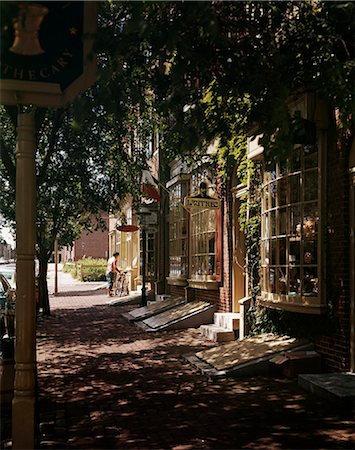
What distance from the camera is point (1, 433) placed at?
5.07m

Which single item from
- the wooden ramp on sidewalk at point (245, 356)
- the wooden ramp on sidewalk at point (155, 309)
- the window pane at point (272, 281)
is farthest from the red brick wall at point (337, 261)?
the wooden ramp on sidewalk at point (155, 309)

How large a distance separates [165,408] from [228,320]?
15.2ft

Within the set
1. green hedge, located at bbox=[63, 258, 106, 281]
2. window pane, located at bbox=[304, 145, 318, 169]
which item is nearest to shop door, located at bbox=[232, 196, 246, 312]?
window pane, located at bbox=[304, 145, 318, 169]

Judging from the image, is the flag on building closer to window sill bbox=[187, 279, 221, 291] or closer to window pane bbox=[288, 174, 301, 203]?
window sill bbox=[187, 279, 221, 291]

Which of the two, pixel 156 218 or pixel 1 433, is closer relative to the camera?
pixel 1 433

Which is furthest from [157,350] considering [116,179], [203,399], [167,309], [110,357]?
[116,179]

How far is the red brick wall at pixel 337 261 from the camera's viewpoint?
6.75 m

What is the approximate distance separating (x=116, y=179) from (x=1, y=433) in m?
9.03

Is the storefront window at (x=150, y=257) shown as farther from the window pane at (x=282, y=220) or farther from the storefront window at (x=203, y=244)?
the window pane at (x=282, y=220)

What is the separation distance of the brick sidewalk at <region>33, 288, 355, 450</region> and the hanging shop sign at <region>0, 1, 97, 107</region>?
290 cm

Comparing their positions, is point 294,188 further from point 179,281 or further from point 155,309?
point 155,309

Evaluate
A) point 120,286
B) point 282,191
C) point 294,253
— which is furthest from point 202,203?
point 120,286

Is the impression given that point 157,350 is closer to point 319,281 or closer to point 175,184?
point 319,281

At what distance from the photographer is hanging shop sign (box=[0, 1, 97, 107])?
386 cm
